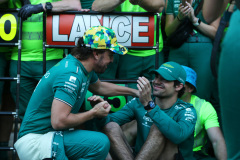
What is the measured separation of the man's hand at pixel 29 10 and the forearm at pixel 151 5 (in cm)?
106

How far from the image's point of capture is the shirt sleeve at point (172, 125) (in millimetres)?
3756

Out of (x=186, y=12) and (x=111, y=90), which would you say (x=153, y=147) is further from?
(x=186, y=12)

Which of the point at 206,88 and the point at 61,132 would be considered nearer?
the point at 61,132

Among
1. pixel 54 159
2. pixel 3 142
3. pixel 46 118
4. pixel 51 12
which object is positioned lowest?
pixel 3 142

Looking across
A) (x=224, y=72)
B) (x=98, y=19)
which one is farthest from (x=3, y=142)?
(x=224, y=72)

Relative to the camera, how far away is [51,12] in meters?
4.53

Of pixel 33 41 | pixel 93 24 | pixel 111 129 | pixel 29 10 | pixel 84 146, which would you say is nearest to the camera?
pixel 84 146

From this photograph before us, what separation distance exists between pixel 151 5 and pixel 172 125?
1.40 m

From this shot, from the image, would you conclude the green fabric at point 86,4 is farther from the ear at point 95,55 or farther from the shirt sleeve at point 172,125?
the shirt sleeve at point 172,125

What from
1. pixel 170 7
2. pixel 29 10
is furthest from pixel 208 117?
Result: pixel 29 10

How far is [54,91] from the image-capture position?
348 cm

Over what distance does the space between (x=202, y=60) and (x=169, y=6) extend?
75 cm

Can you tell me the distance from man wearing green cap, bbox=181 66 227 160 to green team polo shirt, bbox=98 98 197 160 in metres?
0.44

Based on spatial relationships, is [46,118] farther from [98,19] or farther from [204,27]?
[204,27]
